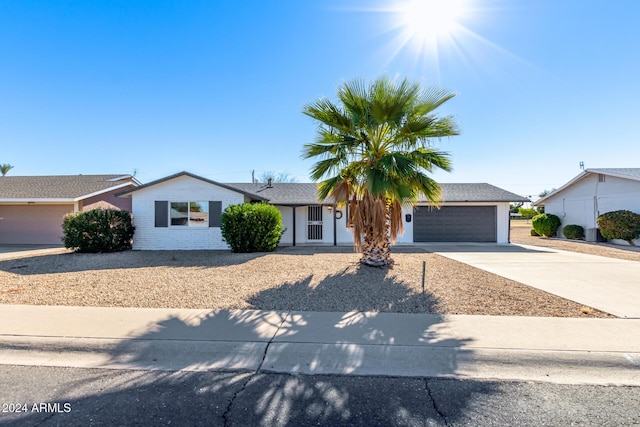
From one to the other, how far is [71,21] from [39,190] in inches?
438

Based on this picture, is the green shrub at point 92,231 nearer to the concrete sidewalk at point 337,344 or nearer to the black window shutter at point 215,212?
the black window shutter at point 215,212

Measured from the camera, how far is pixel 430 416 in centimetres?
254

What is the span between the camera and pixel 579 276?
789 cm

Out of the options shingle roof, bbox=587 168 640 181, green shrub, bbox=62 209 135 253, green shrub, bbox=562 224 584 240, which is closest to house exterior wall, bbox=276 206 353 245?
green shrub, bbox=62 209 135 253

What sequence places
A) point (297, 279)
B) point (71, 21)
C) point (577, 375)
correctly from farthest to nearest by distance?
point (71, 21), point (297, 279), point (577, 375)

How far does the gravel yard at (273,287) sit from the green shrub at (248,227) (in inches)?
76.0

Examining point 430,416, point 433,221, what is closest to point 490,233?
point 433,221

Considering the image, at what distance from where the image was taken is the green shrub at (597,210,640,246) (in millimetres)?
15750

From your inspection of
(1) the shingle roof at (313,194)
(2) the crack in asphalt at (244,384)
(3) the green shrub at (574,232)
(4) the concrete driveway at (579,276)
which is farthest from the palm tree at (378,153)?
(3) the green shrub at (574,232)

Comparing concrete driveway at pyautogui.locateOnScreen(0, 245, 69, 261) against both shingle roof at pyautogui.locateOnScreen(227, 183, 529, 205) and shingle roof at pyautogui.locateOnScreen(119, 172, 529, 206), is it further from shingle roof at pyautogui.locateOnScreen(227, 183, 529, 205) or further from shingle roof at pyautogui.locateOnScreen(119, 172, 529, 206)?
shingle roof at pyautogui.locateOnScreen(227, 183, 529, 205)

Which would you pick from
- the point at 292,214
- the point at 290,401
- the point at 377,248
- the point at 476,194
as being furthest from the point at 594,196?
the point at 290,401

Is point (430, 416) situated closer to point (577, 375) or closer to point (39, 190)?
point (577, 375)

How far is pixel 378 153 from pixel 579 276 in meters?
6.21

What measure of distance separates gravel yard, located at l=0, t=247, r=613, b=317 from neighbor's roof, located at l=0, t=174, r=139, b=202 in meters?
6.65
